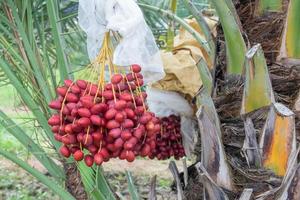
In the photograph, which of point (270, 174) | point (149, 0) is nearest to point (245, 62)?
point (270, 174)

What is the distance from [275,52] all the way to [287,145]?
0.70 ft

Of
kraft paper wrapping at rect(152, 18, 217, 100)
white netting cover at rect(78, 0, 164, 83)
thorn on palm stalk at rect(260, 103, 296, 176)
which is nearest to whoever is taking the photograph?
thorn on palm stalk at rect(260, 103, 296, 176)

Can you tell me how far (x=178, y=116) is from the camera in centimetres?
167

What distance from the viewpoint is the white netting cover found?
3.94 feet

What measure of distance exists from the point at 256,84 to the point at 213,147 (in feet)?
0.52

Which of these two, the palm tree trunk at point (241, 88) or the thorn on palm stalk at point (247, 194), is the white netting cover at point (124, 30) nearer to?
the palm tree trunk at point (241, 88)

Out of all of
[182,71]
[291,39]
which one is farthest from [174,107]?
[291,39]

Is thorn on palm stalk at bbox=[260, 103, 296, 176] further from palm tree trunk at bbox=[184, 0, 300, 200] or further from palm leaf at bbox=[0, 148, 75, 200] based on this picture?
palm leaf at bbox=[0, 148, 75, 200]

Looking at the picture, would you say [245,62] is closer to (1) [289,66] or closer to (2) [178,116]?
(1) [289,66]

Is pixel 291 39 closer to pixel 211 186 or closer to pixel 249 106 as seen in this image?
pixel 249 106

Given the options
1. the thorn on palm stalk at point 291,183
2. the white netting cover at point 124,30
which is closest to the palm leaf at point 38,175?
the white netting cover at point 124,30

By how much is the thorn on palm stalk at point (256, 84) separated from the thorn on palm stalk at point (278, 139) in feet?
0.11

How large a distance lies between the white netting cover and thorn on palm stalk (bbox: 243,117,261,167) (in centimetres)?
30

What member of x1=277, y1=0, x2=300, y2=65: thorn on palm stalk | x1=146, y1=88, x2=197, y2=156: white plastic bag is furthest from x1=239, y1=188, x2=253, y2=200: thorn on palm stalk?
x1=146, y1=88, x2=197, y2=156: white plastic bag
